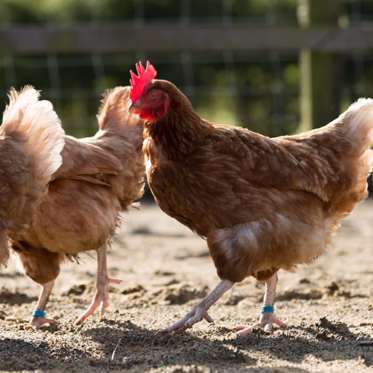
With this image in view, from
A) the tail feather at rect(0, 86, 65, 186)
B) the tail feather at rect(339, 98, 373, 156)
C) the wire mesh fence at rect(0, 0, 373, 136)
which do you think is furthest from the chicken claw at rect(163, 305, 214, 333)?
the wire mesh fence at rect(0, 0, 373, 136)

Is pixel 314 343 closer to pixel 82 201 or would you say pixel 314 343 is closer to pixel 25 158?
pixel 82 201

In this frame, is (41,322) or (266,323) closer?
(266,323)

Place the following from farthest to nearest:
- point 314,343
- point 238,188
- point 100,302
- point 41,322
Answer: point 100,302
point 41,322
point 238,188
point 314,343

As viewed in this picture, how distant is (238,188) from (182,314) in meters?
1.09

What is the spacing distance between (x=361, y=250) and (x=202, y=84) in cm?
437

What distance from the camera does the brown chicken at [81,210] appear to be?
546cm

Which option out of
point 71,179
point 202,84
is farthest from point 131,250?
point 202,84

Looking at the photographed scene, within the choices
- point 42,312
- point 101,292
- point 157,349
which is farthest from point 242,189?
point 42,312

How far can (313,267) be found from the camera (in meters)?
7.05

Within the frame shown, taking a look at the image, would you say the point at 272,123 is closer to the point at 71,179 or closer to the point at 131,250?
the point at 131,250

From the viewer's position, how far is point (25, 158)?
499 centimetres

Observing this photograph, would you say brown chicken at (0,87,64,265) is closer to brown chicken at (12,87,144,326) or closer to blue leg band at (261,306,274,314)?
brown chicken at (12,87,144,326)

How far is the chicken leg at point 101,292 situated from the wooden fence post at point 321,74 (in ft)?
11.8

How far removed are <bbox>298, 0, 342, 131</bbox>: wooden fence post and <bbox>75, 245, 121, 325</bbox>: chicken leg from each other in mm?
3608
